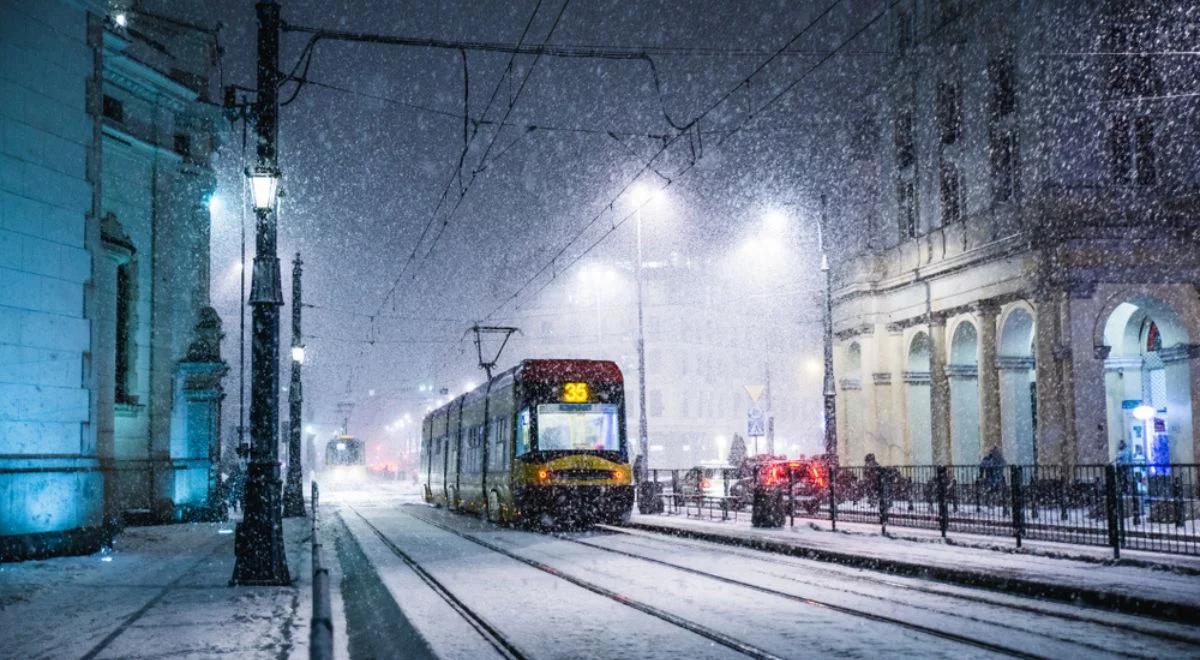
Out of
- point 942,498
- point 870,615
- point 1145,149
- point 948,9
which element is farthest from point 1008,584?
point 948,9

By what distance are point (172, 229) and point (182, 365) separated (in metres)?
3.32

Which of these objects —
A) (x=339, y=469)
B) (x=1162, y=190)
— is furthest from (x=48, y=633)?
(x=339, y=469)

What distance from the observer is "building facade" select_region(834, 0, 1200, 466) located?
2939 cm

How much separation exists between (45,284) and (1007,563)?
14156mm

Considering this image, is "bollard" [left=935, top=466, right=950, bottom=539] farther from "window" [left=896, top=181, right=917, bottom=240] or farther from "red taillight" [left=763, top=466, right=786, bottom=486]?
A: "window" [left=896, top=181, right=917, bottom=240]

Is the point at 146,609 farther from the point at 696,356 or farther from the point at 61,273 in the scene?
the point at 696,356

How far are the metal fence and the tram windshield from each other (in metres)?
3.90

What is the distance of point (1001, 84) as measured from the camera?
1282 inches

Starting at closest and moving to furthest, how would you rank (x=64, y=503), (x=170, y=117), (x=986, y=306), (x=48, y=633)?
(x=48, y=633) → (x=64, y=503) → (x=170, y=117) → (x=986, y=306)

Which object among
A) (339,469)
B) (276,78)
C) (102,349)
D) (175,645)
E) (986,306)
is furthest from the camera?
(339,469)

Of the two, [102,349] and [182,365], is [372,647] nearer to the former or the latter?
[102,349]

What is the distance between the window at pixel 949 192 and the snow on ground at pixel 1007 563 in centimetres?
1686

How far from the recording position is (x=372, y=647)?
9117mm

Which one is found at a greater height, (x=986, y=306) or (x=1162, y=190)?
(x=1162, y=190)
